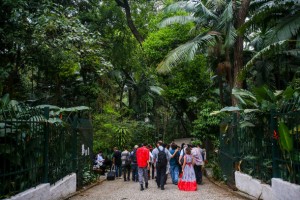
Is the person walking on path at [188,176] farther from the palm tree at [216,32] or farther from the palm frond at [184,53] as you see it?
the palm frond at [184,53]

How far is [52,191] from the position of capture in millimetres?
9094

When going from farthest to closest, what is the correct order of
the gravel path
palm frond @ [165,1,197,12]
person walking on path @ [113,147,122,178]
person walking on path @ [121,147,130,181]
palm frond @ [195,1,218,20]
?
palm frond @ [165,1,197,12]
palm frond @ [195,1,218,20]
person walking on path @ [113,147,122,178]
person walking on path @ [121,147,130,181]
the gravel path

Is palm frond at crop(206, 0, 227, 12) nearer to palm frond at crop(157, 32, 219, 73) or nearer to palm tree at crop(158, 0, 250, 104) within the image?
palm tree at crop(158, 0, 250, 104)

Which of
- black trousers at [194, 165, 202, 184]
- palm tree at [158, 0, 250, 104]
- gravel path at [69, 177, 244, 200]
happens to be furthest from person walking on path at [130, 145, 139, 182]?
palm tree at [158, 0, 250, 104]

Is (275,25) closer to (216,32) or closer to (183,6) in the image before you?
(216,32)

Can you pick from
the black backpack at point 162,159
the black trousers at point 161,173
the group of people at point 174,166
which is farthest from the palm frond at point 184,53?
the black trousers at point 161,173

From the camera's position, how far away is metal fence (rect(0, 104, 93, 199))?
681 cm

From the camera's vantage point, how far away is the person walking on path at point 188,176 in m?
12.6

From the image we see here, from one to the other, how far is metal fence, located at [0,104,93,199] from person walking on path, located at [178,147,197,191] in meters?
3.83

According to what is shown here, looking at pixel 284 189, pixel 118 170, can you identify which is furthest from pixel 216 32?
pixel 284 189

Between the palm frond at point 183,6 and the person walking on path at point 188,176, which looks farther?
the palm frond at point 183,6

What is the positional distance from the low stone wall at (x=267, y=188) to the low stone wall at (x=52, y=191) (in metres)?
5.23

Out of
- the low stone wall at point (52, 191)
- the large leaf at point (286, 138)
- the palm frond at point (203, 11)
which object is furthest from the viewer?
the palm frond at point (203, 11)

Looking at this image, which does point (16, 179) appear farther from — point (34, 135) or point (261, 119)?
point (261, 119)
